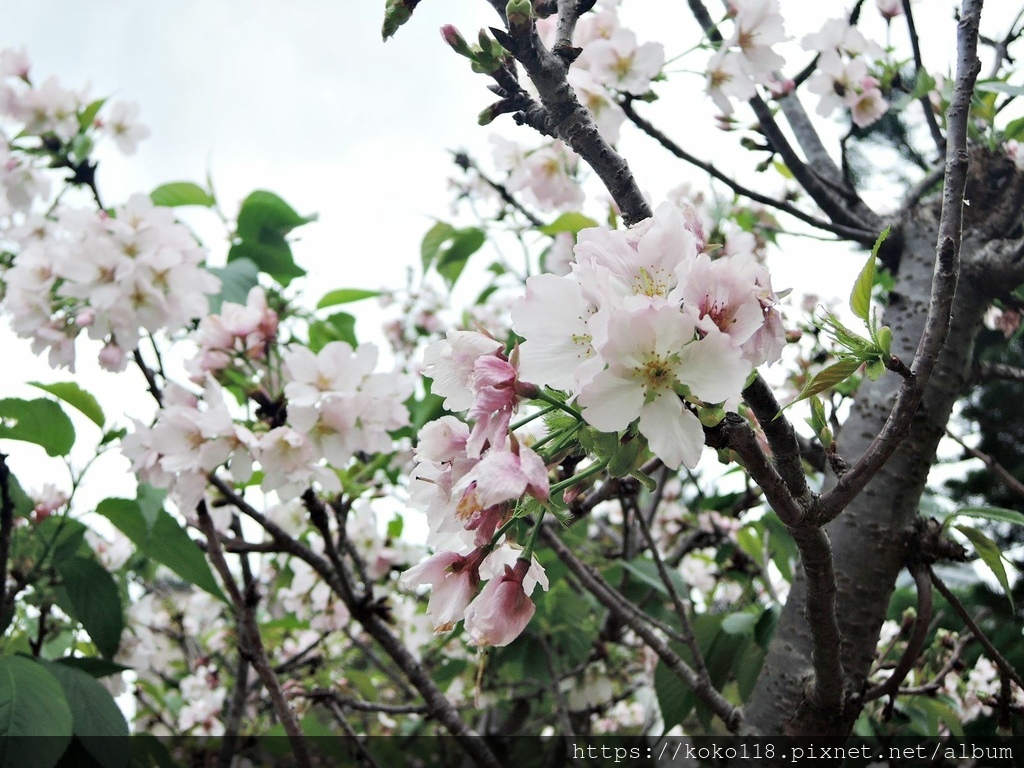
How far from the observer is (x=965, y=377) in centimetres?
99

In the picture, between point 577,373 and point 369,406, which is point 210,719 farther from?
point 577,373

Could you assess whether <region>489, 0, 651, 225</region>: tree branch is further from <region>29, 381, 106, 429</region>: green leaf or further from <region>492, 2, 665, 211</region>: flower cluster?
<region>29, 381, 106, 429</region>: green leaf

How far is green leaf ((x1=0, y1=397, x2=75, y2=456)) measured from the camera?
41.9 inches

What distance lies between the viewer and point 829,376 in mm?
479

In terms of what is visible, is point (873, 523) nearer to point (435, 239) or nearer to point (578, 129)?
point (578, 129)

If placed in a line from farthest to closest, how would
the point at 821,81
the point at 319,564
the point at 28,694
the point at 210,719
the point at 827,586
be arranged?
the point at 210,719
the point at 821,81
the point at 319,564
the point at 28,694
the point at 827,586

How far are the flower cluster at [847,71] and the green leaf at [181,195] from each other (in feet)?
4.03

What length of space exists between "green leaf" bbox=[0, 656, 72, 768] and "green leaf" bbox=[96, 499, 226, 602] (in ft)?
0.63

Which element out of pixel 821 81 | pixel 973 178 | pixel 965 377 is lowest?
pixel 965 377

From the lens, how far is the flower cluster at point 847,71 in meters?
1.30

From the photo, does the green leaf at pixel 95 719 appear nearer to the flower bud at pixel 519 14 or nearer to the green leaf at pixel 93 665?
the green leaf at pixel 93 665

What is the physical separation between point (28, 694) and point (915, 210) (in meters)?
1.44

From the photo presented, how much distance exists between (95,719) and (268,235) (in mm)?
902

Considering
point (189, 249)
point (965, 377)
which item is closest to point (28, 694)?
point (189, 249)
